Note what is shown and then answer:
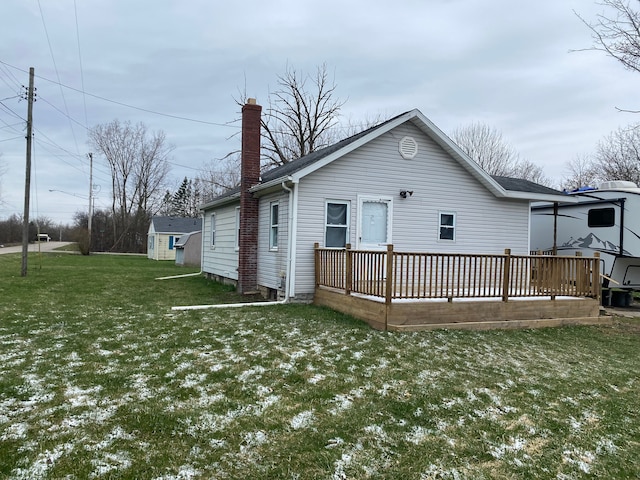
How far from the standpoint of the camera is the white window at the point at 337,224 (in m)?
9.87

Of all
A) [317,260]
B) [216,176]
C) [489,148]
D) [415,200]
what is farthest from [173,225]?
[415,200]

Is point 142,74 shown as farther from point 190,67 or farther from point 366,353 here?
point 366,353

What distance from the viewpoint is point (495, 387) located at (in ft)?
15.6

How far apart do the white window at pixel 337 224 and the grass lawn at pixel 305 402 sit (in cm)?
291

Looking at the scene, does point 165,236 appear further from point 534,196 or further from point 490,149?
point 534,196

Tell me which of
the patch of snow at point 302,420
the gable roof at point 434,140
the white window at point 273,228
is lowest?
the patch of snow at point 302,420

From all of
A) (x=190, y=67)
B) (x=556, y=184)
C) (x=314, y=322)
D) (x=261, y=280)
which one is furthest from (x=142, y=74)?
(x=556, y=184)

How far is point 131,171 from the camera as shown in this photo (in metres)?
42.7

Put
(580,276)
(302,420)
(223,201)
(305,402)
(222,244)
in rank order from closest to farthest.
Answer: (302,420), (305,402), (580,276), (223,201), (222,244)

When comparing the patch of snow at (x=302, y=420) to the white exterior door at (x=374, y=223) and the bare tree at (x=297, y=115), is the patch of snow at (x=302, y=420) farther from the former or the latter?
the bare tree at (x=297, y=115)

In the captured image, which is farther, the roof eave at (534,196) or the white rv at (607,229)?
the white rv at (607,229)

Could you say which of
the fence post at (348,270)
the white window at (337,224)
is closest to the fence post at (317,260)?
the white window at (337,224)

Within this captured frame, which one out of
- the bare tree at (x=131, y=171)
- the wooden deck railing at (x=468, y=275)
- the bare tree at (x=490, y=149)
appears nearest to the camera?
the wooden deck railing at (x=468, y=275)

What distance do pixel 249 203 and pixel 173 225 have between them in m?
24.7
